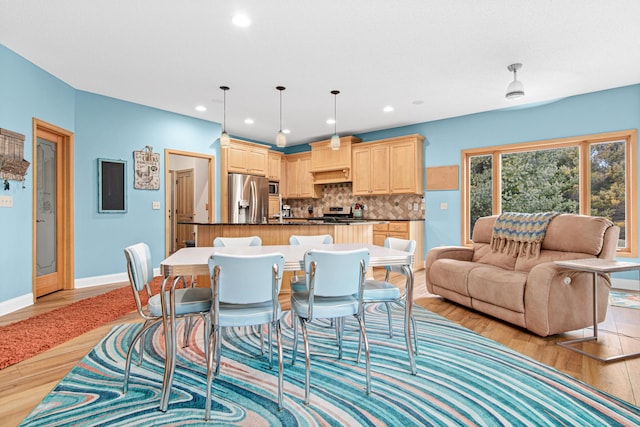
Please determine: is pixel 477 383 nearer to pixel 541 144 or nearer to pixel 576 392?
pixel 576 392

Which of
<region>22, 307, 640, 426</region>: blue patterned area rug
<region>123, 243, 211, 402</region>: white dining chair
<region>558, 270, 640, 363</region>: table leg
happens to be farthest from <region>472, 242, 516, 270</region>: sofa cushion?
<region>123, 243, 211, 402</region>: white dining chair

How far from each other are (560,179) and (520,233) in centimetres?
218

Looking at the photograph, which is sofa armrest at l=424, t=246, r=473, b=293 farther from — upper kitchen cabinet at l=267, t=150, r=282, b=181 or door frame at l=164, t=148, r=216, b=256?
upper kitchen cabinet at l=267, t=150, r=282, b=181

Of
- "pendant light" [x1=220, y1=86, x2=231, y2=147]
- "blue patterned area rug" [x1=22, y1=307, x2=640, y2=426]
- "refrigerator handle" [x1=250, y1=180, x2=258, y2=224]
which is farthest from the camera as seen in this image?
"refrigerator handle" [x1=250, y1=180, x2=258, y2=224]

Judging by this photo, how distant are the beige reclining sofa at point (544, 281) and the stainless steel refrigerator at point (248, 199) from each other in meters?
3.80

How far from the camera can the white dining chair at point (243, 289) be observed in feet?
5.76

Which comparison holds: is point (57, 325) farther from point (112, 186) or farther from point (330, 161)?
point (330, 161)

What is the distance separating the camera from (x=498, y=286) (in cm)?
315

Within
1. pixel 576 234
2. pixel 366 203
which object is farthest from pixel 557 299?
pixel 366 203

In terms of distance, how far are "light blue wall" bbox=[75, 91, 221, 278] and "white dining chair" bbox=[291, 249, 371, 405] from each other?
395cm

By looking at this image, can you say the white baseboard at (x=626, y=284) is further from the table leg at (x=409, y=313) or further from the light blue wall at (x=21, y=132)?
the light blue wall at (x=21, y=132)

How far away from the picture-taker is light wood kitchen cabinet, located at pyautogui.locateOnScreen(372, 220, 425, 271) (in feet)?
19.2

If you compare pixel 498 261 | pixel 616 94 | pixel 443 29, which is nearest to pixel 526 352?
pixel 498 261

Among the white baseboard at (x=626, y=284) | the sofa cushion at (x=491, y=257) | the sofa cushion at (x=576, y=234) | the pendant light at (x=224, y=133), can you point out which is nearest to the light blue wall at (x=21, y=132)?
the pendant light at (x=224, y=133)
